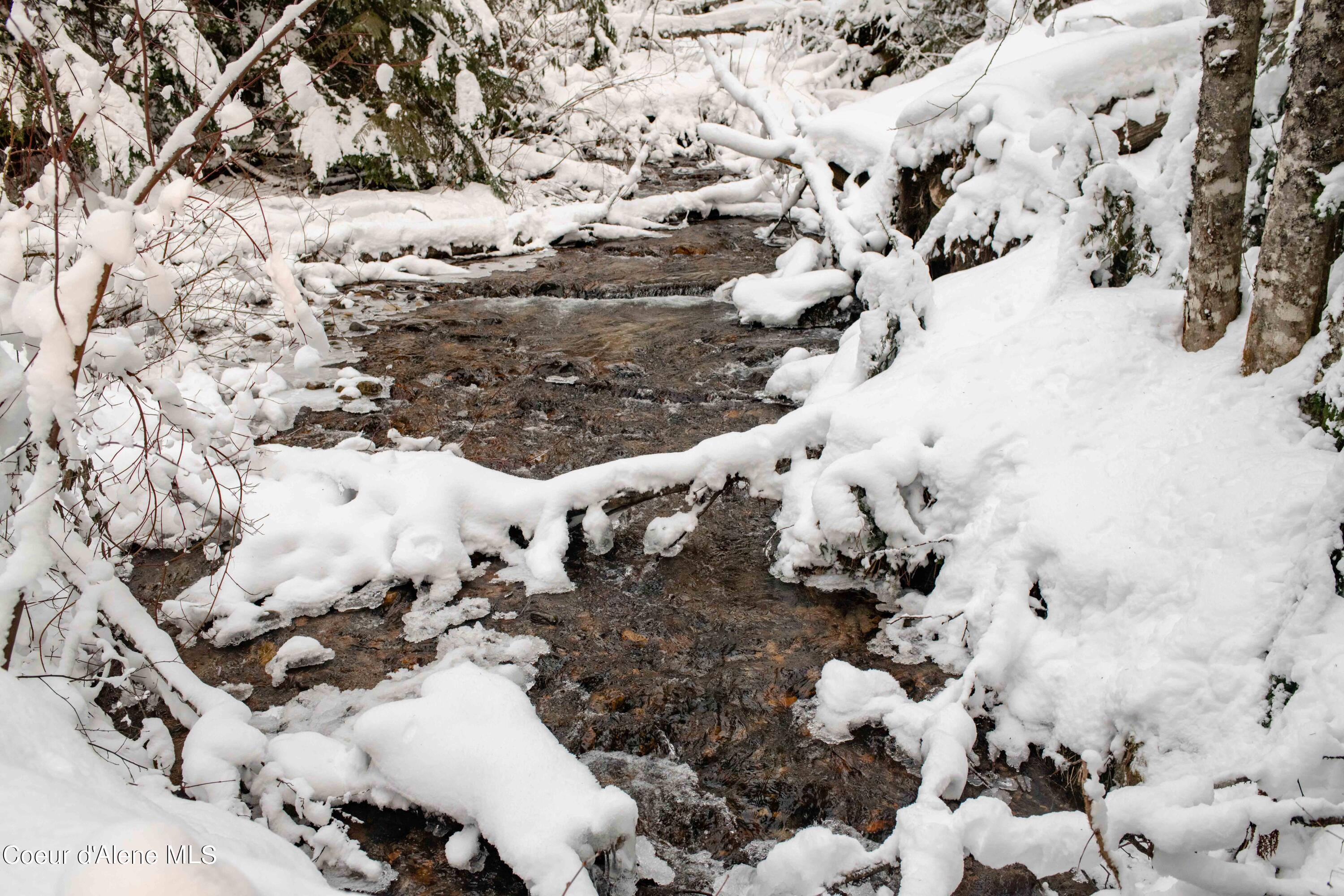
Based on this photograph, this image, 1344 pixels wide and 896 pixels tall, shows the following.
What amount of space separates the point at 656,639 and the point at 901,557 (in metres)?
1.22

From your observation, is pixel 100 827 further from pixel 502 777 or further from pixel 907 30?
pixel 907 30

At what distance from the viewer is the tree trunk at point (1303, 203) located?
9.43 feet

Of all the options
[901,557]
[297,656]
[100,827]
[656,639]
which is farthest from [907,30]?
[100,827]

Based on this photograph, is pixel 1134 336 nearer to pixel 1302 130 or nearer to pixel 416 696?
pixel 1302 130

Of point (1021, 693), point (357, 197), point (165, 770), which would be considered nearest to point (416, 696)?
point (165, 770)

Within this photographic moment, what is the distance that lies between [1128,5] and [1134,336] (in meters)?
4.40

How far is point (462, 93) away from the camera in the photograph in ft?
35.3

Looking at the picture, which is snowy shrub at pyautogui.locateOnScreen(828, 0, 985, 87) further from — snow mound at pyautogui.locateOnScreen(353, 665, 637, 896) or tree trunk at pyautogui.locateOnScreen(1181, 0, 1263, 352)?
snow mound at pyautogui.locateOnScreen(353, 665, 637, 896)

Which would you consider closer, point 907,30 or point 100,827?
point 100,827

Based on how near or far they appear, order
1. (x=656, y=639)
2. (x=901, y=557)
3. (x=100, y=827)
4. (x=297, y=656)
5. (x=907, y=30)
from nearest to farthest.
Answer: (x=100, y=827) < (x=297, y=656) < (x=656, y=639) < (x=901, y=557) < (x=907, y=30)

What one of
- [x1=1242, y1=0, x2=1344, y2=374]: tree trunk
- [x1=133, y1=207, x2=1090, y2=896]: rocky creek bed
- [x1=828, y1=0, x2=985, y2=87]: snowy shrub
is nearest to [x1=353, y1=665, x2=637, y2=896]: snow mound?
[x1=133, y1=207, x2=1090, y2=896]: rocky creek bed

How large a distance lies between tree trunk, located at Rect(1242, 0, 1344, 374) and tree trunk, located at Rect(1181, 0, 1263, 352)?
172mm

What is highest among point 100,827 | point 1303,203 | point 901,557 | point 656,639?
point 1303,203

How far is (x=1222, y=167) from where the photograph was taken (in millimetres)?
3350
